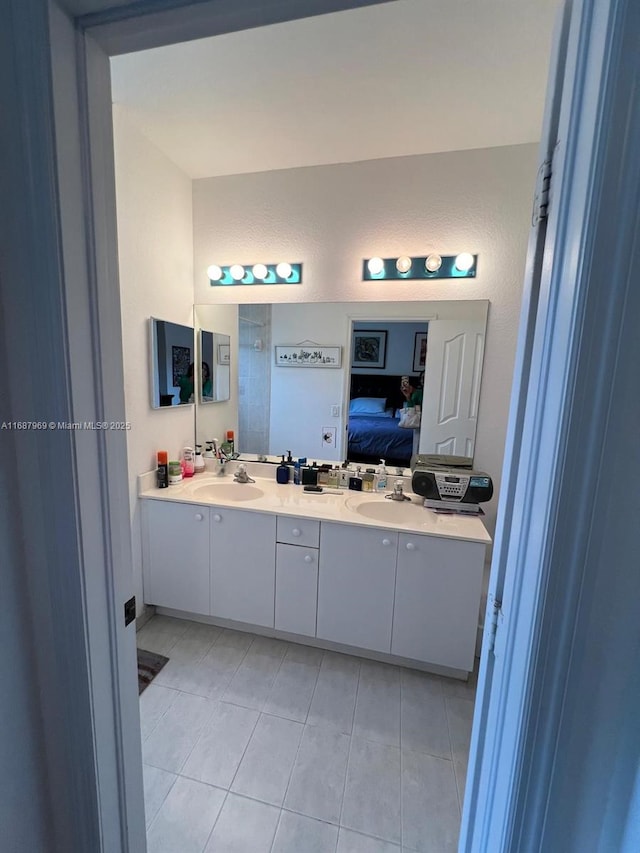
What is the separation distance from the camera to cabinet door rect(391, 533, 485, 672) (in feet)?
5.46

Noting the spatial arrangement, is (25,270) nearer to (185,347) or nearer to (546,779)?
(546,779)

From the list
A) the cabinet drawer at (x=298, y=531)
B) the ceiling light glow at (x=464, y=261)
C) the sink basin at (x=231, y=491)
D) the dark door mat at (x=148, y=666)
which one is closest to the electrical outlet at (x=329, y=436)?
the sink basin at (x=231, y=491)

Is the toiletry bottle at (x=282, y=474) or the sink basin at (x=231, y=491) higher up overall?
the toiletry bottle at (x=282, y=474)

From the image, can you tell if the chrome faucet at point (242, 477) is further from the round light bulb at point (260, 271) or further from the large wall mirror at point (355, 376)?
the round light bulb at point (260, 271)

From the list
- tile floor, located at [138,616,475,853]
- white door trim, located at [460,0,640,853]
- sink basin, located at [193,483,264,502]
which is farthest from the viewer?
sink basin, located at [193,483,264,502]

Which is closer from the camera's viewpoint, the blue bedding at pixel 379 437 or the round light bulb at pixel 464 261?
the round light bulb at pixel 464 261

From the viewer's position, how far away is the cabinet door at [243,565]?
1895 mm

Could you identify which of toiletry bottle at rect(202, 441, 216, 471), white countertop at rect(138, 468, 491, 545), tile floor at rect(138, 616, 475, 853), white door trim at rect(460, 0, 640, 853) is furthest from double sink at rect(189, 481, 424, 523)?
Result: white door trim at rect(460, 0, 640, 853)

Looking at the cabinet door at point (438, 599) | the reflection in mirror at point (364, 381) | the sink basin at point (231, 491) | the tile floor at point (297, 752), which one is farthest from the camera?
the sink basin at point (231, 491)

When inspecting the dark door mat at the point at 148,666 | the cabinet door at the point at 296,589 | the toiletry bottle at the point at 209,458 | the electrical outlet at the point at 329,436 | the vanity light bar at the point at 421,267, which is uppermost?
the vanity light bar at the point at 421,267

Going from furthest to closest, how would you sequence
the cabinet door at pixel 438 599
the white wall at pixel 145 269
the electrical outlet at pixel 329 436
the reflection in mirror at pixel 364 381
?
the electrical outlet at pixel 329 436, the reflection in mirror at pixel 364 381, the white wall at pixel 145 269, the cabinet door at pixel 438 599

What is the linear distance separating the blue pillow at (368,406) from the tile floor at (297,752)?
53.0 inches

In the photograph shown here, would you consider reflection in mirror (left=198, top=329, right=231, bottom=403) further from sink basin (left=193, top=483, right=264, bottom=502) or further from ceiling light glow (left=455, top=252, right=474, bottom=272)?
ceiling light glow (left=455, top=252, right=474, bottom=272)

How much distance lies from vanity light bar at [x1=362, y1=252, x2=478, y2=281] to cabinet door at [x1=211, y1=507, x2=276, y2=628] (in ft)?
4.82
